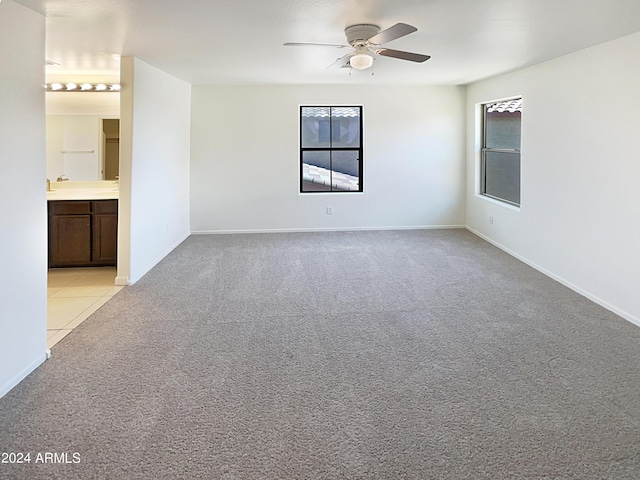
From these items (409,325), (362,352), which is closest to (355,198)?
(409,325)

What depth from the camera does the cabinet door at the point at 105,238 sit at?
5387 millimetres

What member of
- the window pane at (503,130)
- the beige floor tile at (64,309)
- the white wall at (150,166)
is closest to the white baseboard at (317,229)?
the white wall at (150,166)

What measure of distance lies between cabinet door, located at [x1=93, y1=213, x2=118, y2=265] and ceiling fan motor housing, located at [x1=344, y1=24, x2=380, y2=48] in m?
3.34

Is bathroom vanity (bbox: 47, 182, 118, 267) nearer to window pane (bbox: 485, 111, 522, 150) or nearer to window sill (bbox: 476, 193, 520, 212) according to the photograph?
window sill (bbox: 476, 193, 520, 212)

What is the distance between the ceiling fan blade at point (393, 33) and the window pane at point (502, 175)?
342 cm

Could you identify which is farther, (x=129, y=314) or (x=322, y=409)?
(x=129, y=314)

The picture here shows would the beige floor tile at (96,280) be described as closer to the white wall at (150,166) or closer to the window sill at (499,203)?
the white wall at (150,166)

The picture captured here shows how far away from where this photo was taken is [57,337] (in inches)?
136

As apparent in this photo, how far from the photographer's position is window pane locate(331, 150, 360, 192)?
7.77 m

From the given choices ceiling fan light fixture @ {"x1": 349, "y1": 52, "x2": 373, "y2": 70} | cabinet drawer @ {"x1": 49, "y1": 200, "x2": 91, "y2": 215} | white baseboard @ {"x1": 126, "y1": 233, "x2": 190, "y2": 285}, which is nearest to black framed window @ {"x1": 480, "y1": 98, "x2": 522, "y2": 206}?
ceiling fan light fixture @ {"x1": 349, "y1": 52, "x2": 373, "y2": 70}

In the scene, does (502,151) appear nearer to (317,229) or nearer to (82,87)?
(317,229)

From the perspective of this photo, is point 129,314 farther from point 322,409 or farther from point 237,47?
point 237,47

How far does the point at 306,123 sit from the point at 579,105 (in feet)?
13.9

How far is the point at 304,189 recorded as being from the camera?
7.83 m
